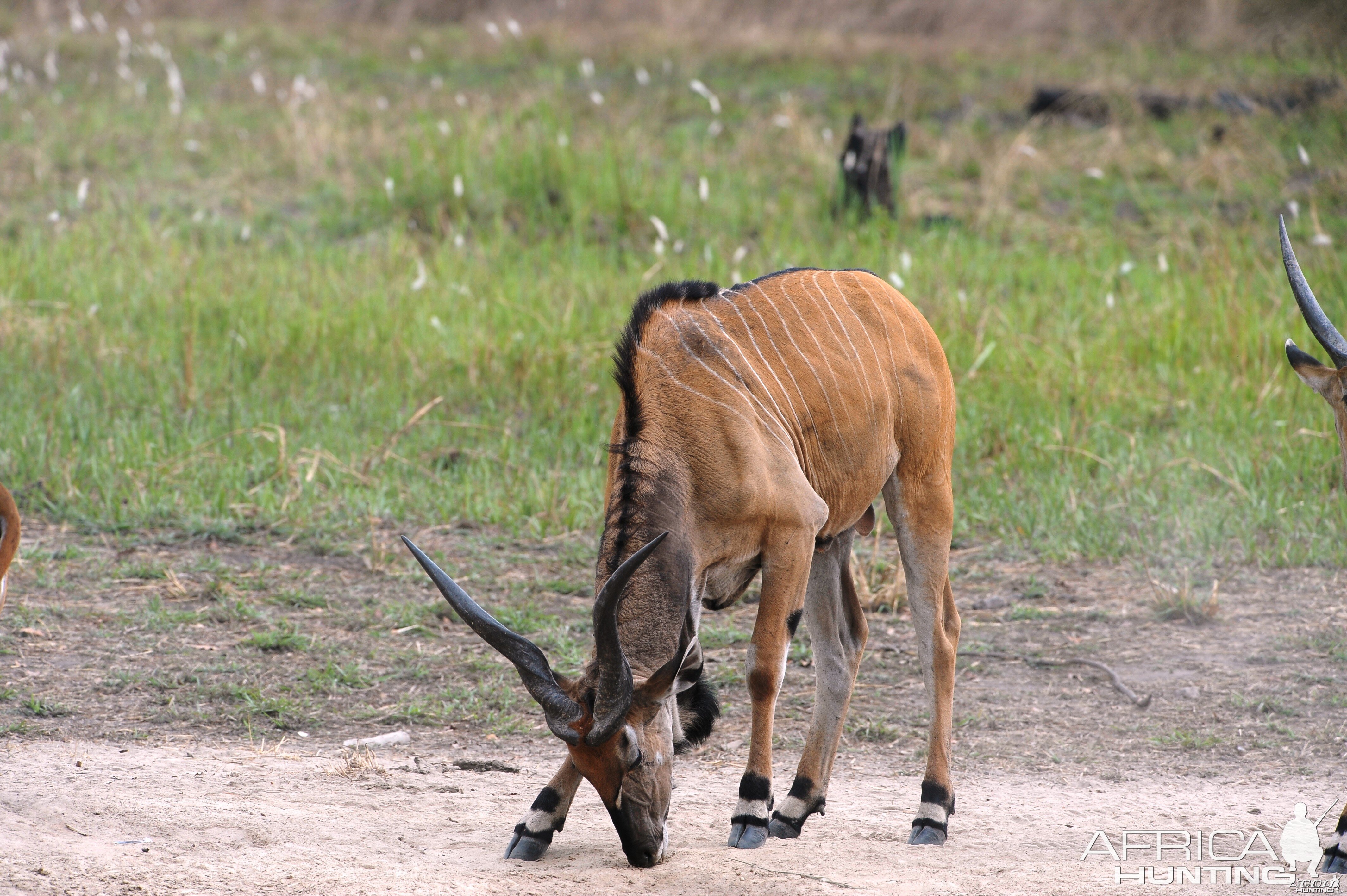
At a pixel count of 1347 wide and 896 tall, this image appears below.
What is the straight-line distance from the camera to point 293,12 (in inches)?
678

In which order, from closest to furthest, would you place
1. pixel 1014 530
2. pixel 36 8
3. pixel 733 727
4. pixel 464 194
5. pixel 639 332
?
pixel 639 332 → pixel 733 727 → pixel 1014 530 → pixel 464 194 → pixel 36 8

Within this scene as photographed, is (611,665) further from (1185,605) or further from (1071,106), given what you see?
(1071,106)

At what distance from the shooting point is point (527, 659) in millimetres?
3348

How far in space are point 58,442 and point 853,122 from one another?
5.72 m

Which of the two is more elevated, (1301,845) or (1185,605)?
(1301,845)

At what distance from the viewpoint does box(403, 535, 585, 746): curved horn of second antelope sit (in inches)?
130

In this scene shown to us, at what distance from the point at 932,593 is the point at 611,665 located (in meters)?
1.27

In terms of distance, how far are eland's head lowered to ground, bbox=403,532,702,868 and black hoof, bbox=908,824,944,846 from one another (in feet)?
2.46

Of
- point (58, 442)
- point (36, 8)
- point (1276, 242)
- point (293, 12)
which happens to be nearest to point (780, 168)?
point (1276, 242)

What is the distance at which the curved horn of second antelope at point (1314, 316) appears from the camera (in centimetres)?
386

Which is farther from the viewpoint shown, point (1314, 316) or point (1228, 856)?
point (1314, 316)

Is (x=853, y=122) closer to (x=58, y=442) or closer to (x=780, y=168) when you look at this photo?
(x=780, y=168)

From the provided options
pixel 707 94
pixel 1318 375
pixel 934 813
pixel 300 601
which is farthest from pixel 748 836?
pixel 707 94

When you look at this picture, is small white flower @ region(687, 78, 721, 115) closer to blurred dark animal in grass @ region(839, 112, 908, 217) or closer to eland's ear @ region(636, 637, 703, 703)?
blurred dark animal in grass @ region(839, 112, 908, 217)
